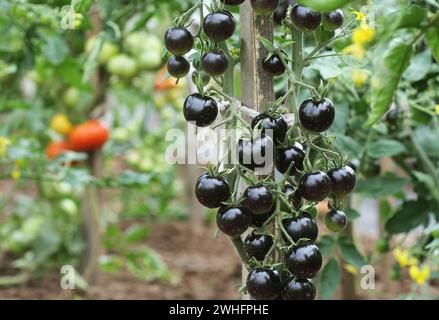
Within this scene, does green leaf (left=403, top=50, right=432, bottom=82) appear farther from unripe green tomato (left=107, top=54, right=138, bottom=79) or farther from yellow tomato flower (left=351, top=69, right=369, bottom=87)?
unripe green tomato (left=107, top=54, right=138, bottom=79)

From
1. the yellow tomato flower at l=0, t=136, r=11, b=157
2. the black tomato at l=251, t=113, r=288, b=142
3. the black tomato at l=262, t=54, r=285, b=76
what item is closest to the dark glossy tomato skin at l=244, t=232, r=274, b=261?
the black tomato at l=251, t=113, r=288, b=142

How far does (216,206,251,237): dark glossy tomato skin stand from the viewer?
91 centimetres

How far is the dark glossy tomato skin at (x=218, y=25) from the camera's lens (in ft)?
3.09

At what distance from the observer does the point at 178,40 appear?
95 centimetres

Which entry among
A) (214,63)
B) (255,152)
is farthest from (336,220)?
(214,63)

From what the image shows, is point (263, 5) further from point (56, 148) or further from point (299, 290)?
point (56, 148)

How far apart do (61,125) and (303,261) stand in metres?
1.77

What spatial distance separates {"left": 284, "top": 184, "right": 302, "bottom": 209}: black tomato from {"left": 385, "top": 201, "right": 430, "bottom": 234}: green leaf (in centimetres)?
72

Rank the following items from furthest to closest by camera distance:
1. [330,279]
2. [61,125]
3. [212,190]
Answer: [61,125]
[330,279]
[212,190]

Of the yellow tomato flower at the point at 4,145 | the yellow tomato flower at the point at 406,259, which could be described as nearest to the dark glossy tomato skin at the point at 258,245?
the yellow tomato flower at the point at 406,259

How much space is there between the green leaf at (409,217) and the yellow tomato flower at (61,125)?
1317 mm

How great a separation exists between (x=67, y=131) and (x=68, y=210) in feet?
1.30

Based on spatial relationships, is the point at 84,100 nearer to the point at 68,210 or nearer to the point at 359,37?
the point at 68,210
